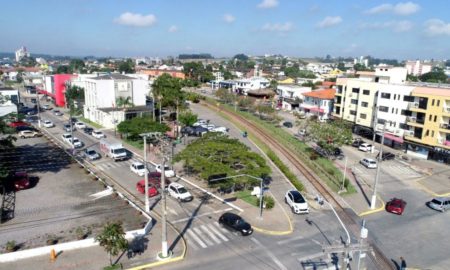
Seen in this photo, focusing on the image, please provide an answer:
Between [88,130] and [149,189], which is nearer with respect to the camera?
[149,189]

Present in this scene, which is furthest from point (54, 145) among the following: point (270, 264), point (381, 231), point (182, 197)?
A: point (381, 231)

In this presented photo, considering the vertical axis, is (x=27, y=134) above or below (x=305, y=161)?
above

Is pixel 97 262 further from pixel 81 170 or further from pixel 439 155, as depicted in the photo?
pixel 439 155

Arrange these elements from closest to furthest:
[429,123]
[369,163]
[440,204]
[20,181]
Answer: [440,204], [20,181], [369,163], [429,123]

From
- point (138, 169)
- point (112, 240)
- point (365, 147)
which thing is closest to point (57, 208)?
point (138, 169)

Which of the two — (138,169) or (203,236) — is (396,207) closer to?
(203,236)

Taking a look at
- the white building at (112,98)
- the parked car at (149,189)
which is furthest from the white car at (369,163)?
the white building at (112,98)

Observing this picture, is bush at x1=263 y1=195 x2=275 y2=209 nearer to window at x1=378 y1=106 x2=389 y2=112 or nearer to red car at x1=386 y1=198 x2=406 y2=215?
red car at x1=386 y1=198 x2=406 y2=215
